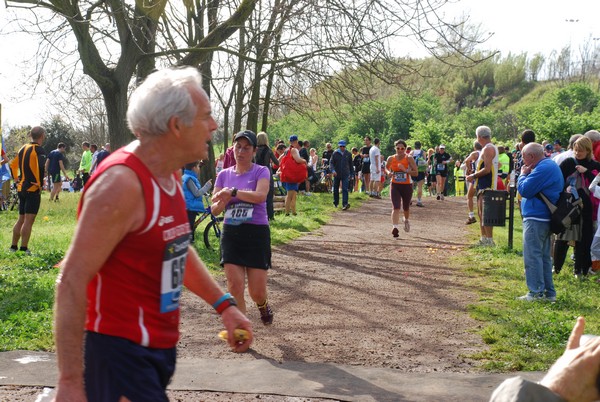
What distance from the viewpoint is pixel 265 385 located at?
20.1ft

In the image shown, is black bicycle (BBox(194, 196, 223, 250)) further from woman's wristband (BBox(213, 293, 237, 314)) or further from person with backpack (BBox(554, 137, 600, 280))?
woman's wristband (BBox(213, 293, 237, 314))

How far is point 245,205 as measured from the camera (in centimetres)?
739

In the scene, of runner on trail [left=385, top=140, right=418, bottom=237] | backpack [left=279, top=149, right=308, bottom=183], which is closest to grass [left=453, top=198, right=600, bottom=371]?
runner on trail [left=385, top=140, right=418, bottom=237]

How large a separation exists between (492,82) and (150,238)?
85973 mm

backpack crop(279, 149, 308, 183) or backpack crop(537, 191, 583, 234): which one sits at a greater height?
backpack crop(279, 149, 308, 183)

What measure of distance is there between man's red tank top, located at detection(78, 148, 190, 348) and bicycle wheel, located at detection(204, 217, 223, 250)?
10798 mm

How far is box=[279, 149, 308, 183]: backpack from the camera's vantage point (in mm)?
20516

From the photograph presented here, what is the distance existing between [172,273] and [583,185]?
9.19 metres

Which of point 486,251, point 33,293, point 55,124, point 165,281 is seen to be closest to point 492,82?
point 55,124

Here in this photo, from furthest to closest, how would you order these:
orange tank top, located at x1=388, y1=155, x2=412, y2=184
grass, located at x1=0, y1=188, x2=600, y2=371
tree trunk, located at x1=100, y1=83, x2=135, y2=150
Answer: orange tank top, located at x1=388, y1=155, x2=412, y2=184 → tree trunk, located at x1=100, y1=83, x2=135, y2=150 → grass, located at x1=0, y1=188, x2=600, y2=371

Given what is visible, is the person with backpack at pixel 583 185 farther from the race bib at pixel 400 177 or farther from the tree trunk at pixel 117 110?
the tree trunk at pixel 117 110

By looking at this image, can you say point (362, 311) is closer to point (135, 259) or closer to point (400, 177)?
point (135, 259)

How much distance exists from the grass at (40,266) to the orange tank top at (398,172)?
8.06ft

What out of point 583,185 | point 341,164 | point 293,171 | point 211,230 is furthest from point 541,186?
point 341,164
